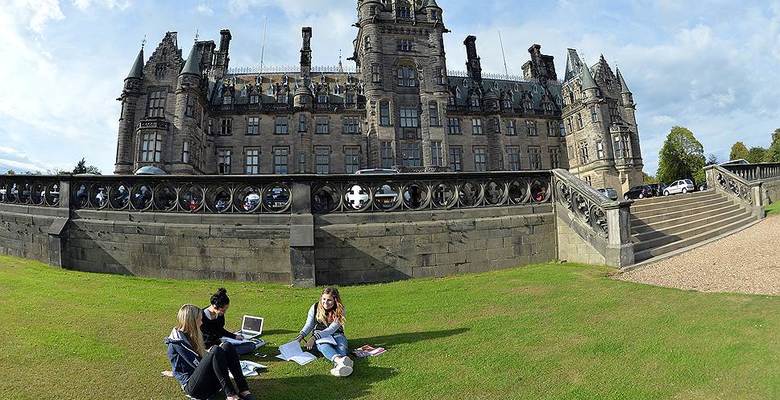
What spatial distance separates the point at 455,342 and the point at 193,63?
42757mm

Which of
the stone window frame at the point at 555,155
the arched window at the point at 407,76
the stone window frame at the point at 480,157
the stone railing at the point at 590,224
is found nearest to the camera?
the stone railing at the point at 590,224

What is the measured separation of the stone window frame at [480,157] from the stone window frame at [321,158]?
18.7m

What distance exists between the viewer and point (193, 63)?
3916cm

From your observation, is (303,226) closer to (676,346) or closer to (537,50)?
(676,346)

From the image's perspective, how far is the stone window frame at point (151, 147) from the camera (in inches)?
1431

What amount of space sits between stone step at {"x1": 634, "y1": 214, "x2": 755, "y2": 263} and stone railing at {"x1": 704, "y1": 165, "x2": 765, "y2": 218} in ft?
4.87

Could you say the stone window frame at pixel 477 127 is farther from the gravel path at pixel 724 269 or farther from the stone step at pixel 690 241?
the gravel path at pixel 724 269

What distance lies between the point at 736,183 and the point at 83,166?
9223cm

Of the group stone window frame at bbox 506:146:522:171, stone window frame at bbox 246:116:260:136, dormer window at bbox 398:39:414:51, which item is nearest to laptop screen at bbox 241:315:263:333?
dormer window at bbox 398:39:414:51

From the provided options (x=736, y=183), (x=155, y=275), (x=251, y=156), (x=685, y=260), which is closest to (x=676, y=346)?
(x=685, y=260)

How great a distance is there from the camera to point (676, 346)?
17.0 ft

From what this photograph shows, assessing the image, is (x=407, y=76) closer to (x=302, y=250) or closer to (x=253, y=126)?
(x=253, y=126)

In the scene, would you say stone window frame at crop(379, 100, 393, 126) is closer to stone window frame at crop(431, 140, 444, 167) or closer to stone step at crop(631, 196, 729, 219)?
stone window frame at crop(431, 140, 444, 167)

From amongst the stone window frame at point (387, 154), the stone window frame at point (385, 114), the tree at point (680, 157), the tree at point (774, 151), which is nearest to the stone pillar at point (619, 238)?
the stone window frame at point (387, 154)
